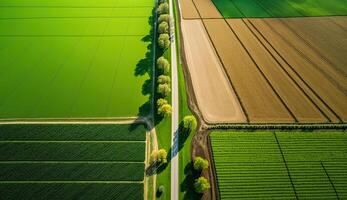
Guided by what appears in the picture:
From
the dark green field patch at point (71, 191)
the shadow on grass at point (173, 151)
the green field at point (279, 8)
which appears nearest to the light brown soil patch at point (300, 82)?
the green field at point (279, 8)

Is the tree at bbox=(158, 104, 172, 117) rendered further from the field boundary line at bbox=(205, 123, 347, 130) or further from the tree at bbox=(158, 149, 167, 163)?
the tree at bbox=(158, 149, 167, 163)

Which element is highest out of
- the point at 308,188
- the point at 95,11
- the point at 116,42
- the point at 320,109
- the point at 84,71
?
the point at 95,11

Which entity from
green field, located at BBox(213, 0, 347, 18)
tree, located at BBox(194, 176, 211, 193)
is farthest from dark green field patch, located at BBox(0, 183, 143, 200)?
green field, located at BBox(213, 0, 347, 18)

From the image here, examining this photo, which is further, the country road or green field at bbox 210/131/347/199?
the country road

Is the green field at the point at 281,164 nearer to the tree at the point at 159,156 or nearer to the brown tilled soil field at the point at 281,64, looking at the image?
the brown tilled soil field at the point at 281,64

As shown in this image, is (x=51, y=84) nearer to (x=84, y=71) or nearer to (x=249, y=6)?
(x=84, y=71)

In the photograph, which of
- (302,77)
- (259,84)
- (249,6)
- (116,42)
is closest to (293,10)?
(249,6)
